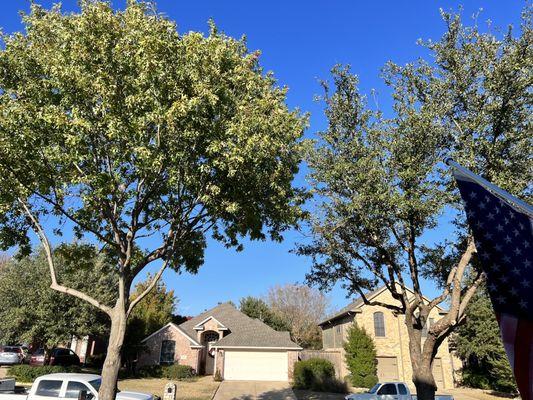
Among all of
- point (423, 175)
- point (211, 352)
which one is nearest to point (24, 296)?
point (211, 352)

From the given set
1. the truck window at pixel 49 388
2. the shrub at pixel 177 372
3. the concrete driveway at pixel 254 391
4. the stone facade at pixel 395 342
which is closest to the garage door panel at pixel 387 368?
the stone facade at pixel 395 342

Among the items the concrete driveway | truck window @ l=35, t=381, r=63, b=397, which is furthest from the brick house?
truck window @ l=35, t=381, r=63, b=397

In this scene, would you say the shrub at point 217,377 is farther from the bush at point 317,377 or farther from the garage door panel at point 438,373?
the garage door panel at point 438,373

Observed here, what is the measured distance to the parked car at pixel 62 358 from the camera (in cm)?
3288

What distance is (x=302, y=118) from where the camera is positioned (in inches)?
533

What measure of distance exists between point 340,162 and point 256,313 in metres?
46.2

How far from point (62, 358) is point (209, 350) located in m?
12.4

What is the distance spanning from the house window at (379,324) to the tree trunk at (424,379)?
21935mm

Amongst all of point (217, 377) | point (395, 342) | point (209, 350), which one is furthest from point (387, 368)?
point (209, 350)

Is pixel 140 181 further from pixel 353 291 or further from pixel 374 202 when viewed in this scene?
pixel 353 291

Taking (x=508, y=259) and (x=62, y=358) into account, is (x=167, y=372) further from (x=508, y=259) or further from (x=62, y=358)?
(x=508, y=259)

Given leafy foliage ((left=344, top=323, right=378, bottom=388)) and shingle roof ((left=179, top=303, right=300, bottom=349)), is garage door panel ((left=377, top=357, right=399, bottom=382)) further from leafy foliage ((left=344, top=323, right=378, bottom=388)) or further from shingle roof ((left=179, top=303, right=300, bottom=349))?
shingle roof ((left=179, top=303, right=300, bottom=349))

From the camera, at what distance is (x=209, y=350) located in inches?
1574

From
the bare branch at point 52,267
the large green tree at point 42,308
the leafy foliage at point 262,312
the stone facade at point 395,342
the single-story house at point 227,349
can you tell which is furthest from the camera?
the leafy foliage at point 262,312
